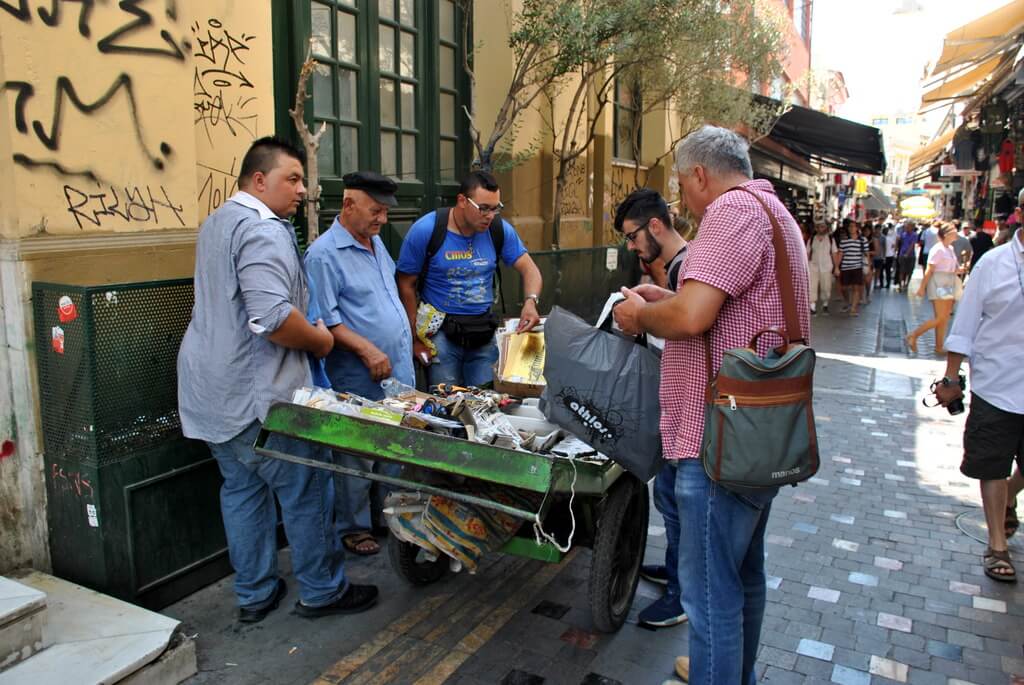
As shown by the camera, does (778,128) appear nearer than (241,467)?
No

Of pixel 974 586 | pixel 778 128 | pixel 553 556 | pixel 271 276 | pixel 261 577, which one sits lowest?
pixel 974 586

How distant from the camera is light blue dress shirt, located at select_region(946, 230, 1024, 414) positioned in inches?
159

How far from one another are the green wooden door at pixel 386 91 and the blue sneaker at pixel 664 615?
3904 millimetres

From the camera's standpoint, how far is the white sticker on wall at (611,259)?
9.60 m

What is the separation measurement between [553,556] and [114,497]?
75.1 inches

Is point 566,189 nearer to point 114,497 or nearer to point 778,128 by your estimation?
point 114,497

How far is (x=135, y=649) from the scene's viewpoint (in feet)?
10.0

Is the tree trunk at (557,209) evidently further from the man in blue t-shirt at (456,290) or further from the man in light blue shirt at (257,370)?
the man in light blue shirt at (257,370)

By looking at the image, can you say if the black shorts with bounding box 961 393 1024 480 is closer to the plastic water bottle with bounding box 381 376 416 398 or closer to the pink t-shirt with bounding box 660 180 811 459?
the pink t-shirt with bounding box 660 180 811 459

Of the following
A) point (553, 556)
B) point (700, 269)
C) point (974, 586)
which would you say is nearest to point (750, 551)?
point (553, 556)

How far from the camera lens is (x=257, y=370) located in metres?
3.38

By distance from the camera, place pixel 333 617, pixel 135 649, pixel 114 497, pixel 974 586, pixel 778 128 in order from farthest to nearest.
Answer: pixel 778 128, pixel 974 586, pixel 333 617, pixel 114 497, pixel 135 649

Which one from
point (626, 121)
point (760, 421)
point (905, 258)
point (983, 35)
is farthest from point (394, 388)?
point (905, 258)

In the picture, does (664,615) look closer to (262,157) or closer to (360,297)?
(360,297)
